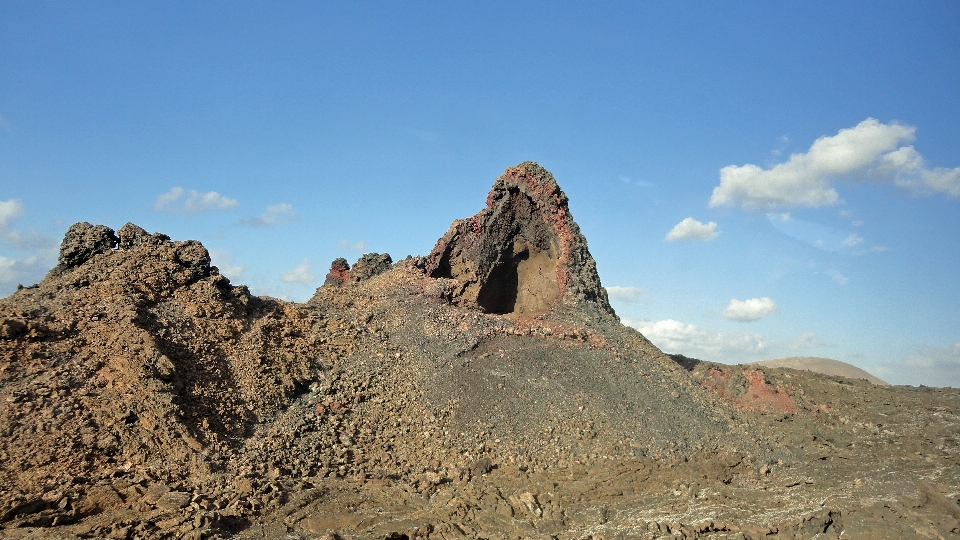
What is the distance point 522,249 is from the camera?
814 inches

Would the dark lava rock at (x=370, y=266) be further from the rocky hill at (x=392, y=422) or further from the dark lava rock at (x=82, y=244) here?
the dark lava rock at (x=82, y=244)

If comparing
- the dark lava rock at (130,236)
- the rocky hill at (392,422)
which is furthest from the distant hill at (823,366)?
the dark lava rock at (130,236)

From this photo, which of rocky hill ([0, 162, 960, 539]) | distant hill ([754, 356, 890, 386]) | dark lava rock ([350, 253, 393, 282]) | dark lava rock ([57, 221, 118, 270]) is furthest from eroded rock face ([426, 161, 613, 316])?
distant hill ([754, 356, 890, 386])

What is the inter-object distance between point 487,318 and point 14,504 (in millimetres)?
11120

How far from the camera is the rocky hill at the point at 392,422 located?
31.2ft

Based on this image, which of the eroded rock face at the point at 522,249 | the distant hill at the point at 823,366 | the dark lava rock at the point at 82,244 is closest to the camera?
the dark lava rock at the point at 82,244

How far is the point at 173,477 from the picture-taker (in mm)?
9938

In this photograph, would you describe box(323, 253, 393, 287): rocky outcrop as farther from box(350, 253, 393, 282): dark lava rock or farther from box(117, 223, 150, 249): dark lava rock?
box(117, 223, 150, 249): dark lava rock

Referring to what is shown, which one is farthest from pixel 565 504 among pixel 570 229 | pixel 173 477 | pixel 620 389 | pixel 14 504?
pixel 570 229

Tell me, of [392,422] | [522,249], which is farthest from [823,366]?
[392,422]

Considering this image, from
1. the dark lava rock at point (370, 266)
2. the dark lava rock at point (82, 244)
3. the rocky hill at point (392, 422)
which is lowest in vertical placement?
the rocky hill at point (392, 422)

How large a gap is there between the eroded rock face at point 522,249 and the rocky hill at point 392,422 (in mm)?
303

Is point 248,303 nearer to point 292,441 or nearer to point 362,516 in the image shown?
point 292,441

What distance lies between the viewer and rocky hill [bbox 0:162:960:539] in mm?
9508
